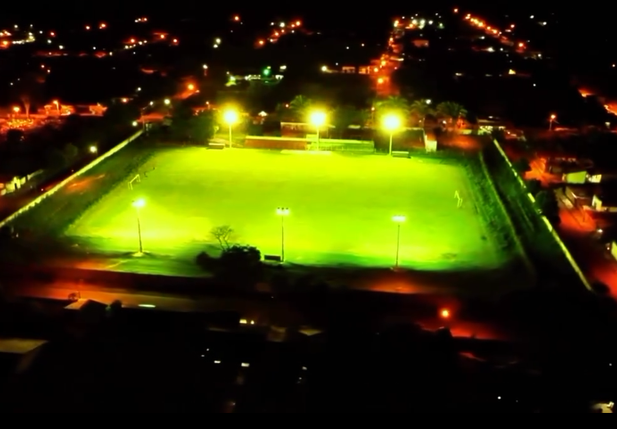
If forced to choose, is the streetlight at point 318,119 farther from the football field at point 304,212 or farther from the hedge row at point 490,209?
the hedge row at point 490,209

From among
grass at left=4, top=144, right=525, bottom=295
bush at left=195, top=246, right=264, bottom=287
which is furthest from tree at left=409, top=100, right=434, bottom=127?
bush at left=195, top=246, right=264, bottom=287

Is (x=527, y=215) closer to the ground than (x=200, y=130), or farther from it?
closer to the ground

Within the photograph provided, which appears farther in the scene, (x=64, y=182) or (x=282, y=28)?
(x=282, y=28)

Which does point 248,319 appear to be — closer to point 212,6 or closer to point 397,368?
point 397,368

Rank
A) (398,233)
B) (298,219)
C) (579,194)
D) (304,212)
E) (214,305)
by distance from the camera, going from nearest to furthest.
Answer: (214,305) → (398,233) → (298,219) → (304,212) → (579,194)

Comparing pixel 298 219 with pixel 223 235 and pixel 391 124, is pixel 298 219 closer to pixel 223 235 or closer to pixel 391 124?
pixel 223 235

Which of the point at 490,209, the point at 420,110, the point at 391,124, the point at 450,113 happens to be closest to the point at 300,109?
the point at 420,110

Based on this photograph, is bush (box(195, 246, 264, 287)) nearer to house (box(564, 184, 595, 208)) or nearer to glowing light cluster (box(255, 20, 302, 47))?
house (box(564, 184, 595, 208))

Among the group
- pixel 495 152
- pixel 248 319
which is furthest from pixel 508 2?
pixel 248 319
